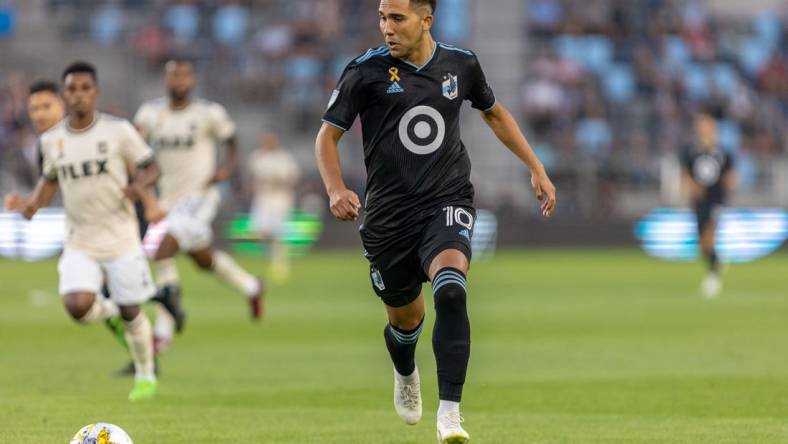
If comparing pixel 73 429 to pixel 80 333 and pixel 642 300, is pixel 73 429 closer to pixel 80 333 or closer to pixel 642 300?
pixel 80 333

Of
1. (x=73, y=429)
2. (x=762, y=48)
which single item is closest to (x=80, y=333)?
(x=73, y=429)

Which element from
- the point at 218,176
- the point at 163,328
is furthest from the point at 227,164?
the point at 163,328

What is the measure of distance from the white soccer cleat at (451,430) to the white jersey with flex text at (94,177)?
13.5 ft

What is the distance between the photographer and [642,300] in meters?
20.5

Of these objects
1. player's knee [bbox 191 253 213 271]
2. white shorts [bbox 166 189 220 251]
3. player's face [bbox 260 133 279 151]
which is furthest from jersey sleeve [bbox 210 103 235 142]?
player's face [bbox 260 133 279 151]

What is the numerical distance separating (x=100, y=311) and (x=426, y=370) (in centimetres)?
295

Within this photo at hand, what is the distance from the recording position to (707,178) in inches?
896

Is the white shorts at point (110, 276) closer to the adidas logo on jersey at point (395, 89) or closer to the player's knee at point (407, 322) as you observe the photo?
the player's knee at point (407, 322)

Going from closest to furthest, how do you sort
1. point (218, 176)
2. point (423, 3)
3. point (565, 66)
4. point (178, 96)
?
1. point (423, 3)
2. point (178, 96)
3. point (218, 176)
4. point (565, 66)

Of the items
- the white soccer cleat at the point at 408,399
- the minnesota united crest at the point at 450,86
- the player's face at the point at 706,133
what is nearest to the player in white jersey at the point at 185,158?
the white soccer cleat at the point at 408,399

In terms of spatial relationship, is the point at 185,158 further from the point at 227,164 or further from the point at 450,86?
the point at 450,86

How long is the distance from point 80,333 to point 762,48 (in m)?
25.1

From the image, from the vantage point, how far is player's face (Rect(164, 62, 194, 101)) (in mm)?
13797

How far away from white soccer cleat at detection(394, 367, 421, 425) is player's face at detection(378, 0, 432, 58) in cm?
196
